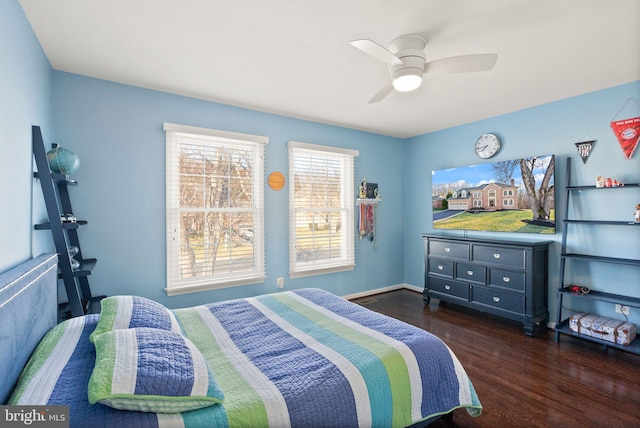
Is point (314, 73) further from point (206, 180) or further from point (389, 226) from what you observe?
point (389, 226)

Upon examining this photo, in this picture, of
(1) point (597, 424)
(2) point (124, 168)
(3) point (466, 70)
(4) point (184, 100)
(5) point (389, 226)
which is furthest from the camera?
(5) point (389, 226)

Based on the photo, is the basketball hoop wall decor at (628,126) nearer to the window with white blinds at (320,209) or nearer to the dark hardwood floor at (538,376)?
the dark hardwood floor at (538,376)

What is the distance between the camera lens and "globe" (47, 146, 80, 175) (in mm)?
2271

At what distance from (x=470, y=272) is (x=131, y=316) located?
11.8 ft

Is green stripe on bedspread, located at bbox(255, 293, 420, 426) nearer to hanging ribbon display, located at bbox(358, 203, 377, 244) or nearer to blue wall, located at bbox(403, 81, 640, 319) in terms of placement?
hanging ribbon display, located at bbox(358, 203, 377, 244)

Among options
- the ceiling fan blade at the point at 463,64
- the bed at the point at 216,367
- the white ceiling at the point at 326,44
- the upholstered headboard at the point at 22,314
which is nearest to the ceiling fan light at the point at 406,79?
the ceiling fan blade at the point at 463,64

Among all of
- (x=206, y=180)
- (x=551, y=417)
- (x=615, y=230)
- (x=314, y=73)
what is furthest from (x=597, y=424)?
(x=206, y=180)

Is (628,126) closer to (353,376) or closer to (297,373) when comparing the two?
(353,376)

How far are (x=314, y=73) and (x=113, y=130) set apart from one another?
1.97 meters

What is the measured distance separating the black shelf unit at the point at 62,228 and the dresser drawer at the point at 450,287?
3.84m

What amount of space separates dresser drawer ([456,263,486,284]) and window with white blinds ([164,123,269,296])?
250cm

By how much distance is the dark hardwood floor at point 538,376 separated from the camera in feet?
6.28

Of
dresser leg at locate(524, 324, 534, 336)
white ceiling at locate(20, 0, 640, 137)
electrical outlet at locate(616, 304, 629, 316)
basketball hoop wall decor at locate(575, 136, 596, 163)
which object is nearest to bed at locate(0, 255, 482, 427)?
white ceiling at locate(20, 0, 640, 137)

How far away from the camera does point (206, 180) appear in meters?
3.33
